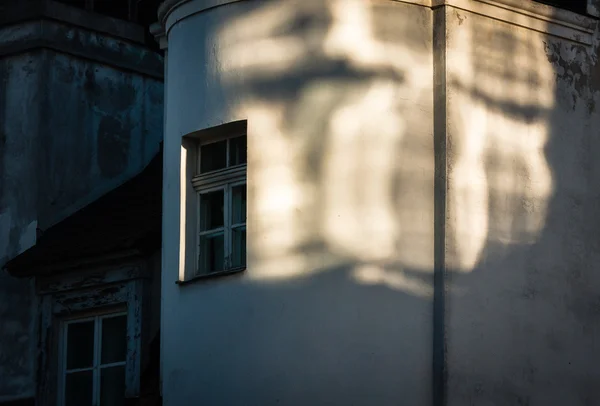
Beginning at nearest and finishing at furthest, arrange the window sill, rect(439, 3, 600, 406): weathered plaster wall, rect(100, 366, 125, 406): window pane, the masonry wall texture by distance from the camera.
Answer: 1. rect(439, 3, 600, 406): weathered plaster wall
2. the window sill
3. rect(100, 366, 125, 406): window pane
4. the masonry wall texture

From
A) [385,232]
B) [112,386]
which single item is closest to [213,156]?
[385,232]

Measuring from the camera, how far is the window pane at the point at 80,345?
2195cm

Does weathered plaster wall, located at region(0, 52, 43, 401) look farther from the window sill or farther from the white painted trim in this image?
the white painted trim

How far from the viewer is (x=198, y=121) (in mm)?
18688

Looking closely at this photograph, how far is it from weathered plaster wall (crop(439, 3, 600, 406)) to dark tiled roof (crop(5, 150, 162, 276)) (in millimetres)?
4753

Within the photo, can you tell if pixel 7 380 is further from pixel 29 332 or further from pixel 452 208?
pixel 452 208

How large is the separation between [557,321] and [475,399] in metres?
1.62

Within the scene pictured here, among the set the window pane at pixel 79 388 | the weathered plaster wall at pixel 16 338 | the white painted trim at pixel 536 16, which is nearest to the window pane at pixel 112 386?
the window pane at pixel 79 388

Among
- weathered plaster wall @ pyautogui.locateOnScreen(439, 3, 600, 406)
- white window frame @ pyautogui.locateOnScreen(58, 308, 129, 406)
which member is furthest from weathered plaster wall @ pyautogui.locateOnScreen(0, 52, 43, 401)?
weathered plaster wall @ pyautogui.locateOnScreen(439, 3, 600, 406)

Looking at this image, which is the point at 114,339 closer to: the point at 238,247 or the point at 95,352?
the point at 95,352

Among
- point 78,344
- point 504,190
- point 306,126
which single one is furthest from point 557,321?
point 78,344

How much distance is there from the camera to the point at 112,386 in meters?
21.5

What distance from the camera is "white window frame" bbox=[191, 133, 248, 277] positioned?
18422mm

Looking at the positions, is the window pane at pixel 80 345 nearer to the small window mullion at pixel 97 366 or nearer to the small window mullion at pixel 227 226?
the small window mullion at pixel 97 366
